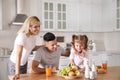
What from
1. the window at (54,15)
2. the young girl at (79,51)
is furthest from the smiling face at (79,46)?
the window at (54,15)

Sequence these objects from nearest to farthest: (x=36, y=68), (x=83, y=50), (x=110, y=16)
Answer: (x=36, y=68) < (x=83, y=50) < (x=110, y=16)

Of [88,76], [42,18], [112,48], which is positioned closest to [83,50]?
[88,76]

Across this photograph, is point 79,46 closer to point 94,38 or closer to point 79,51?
point 79,51

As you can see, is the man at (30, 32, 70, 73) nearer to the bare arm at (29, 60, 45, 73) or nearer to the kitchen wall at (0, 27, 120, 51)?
the bare arm at (29, 60, 45, 73)

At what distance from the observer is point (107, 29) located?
18.8 ft

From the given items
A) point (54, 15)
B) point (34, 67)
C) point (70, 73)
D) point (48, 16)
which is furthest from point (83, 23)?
point (70, 73)

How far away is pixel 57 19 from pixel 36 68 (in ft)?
9.85

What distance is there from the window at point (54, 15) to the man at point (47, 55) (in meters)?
2.61

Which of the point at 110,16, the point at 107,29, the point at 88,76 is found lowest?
the point at 88,76

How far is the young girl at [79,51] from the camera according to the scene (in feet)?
8.53

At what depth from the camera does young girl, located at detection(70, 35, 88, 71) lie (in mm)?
2599

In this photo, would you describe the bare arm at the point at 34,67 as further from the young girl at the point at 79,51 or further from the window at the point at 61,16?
the window at the point at 61,16

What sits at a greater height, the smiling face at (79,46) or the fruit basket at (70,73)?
the smiling face at (79,46)

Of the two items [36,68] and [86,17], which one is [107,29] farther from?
[36,68]
